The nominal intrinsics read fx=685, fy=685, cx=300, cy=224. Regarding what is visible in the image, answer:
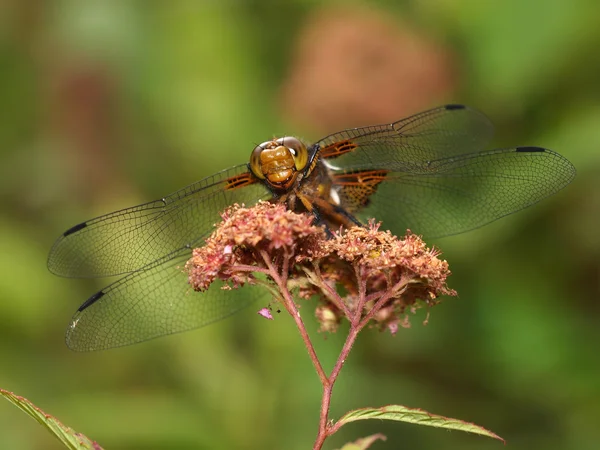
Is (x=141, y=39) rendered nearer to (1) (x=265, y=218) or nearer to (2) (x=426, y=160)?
(2) (x=426, y=160)

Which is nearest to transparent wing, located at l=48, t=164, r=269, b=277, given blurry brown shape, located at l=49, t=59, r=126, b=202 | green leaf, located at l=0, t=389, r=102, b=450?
green leaf, located at l=0, t=389, r=102, b=450

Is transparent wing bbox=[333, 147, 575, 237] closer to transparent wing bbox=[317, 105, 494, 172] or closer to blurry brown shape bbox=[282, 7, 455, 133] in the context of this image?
transparent wing bbox=[317, 105, 494, 172]

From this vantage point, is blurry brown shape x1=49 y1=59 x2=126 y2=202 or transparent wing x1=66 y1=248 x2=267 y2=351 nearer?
transparent wing x1=66 y1=248 x2=267 y2=351

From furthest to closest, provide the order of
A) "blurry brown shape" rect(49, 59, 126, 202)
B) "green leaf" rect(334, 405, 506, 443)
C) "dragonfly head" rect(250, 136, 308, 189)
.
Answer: "blurry brown shape" rect(49, 59, 126, 202)
"dragonfly head" rect(250, 136, 308, 189)
"green leaf" rect(334, 405, 506, 443)

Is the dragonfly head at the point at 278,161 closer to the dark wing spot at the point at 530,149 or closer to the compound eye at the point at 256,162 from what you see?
the compound eye at the point at 256,162

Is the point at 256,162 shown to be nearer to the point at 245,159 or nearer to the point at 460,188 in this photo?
the point at 460,188

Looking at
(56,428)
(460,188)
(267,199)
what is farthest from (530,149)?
(56,428)

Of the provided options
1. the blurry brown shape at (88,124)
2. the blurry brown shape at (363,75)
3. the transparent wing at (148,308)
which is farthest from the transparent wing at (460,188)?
the blurry brown shape at (88,124)
